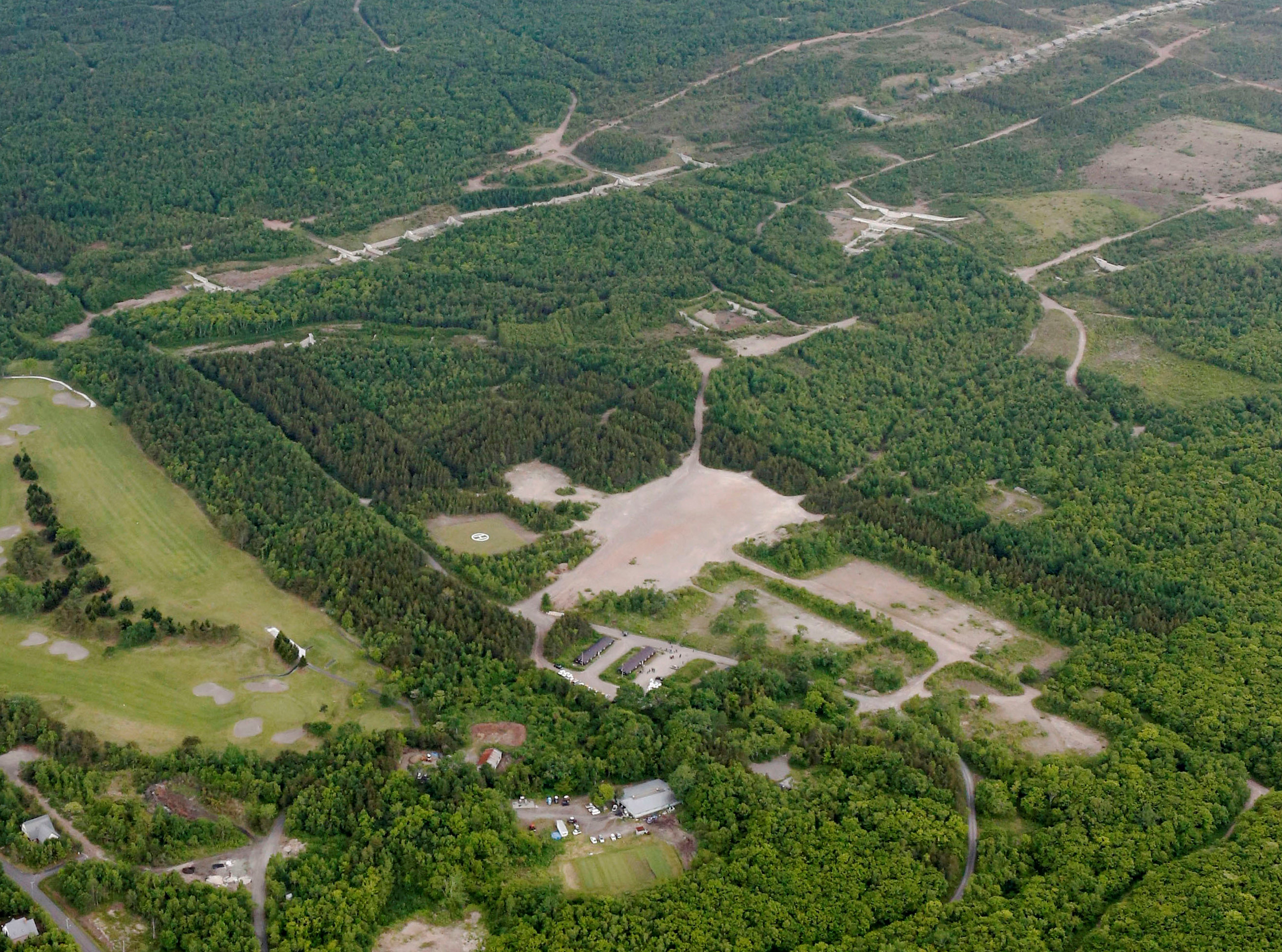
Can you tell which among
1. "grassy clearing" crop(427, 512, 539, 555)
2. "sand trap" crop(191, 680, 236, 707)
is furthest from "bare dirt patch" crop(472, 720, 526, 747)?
"grassy clearing" crop(427, 512, 539, 555)

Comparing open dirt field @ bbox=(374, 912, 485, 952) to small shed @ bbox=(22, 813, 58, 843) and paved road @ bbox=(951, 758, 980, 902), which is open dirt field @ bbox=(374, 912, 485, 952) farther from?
paved road @ bbox=(951, 758, 980, 902)

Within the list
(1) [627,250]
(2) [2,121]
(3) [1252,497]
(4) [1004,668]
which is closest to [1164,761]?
(4) [1004,668]

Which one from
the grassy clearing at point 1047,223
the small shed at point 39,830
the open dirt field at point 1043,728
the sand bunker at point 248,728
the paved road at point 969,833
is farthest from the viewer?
the grassy clearing at point 1047,223

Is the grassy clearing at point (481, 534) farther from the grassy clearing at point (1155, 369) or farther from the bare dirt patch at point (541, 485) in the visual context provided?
the grassy clearing at point (1155, 369)

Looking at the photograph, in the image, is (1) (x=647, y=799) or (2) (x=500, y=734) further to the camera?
(2) (x=500, y=734)

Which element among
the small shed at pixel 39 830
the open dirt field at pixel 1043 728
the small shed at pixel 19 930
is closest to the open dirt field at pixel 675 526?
the open dirt field at pixel 1043 728

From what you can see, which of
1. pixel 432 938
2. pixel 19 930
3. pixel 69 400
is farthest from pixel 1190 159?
pixel 19 930

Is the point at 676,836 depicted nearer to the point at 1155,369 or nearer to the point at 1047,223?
the point at 1155,369
